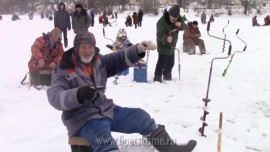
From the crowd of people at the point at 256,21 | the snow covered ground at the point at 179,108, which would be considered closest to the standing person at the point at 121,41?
the snow covered ground at the point at 179,108

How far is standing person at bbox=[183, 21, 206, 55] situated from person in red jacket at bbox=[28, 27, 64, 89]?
519 centimetres

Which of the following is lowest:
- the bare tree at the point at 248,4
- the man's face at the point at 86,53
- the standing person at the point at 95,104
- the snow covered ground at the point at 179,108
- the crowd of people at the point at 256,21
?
the snow covered ground at the point at 179,108

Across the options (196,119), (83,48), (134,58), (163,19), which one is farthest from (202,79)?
(83,48)

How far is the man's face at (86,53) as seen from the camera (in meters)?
2.63

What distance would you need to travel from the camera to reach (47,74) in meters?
5.30

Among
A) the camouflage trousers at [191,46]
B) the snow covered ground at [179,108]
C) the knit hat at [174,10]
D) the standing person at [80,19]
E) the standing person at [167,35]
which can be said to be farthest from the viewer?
the standing person at [80,19]

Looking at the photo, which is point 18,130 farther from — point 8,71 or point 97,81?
point 8,71

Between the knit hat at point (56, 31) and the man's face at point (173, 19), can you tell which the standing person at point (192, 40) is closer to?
the man's face at point (173, 19)

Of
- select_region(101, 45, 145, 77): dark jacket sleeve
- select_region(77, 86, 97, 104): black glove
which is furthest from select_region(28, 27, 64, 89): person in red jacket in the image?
select_region(77, 86, 97, 104): black glove

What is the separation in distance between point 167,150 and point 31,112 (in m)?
2.36

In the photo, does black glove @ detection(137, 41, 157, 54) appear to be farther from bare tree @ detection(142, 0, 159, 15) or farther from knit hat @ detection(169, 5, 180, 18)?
bare tree @ detection(142, 0, 159, 15)

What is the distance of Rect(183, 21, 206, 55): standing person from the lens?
917 cm

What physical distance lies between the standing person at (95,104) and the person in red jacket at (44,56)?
2.79 m

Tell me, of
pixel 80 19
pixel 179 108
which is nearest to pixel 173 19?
pixel 179 108
